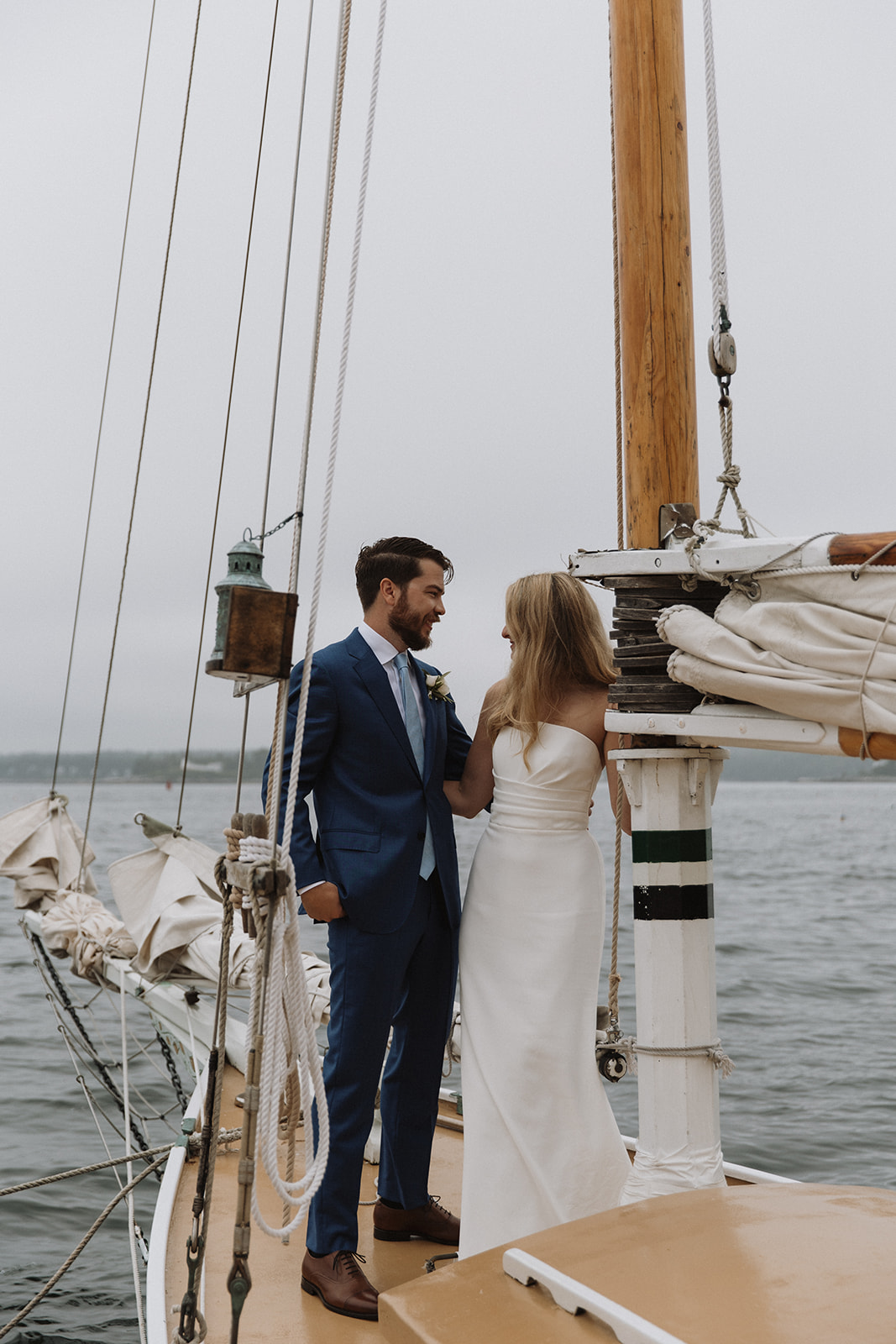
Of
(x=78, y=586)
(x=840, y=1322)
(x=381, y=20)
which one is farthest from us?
(x=78, y=586)

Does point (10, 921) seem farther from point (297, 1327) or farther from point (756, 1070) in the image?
point (297, 1327)

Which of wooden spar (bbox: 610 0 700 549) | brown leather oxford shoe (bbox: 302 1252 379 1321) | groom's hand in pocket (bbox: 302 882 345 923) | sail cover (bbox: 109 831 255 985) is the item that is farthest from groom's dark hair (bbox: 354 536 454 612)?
sail cover (bbox: 109 831 255 985)

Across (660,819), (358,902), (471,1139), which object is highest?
(660,819)

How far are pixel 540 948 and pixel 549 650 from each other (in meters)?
0.74

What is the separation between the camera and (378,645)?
292cm

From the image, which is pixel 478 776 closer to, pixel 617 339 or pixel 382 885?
pixel 382 885

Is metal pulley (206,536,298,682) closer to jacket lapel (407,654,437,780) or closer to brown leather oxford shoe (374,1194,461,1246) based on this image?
jacket lapel (407,654,437,780)

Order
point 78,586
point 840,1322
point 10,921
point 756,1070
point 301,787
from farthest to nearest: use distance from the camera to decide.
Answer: point 10,921 < point 756,1070 < point 78,586 < point 301,787 < point 840,1322

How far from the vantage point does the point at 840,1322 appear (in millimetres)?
1508

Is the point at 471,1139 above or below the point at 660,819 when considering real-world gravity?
below

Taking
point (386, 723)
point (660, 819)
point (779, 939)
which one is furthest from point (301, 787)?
point (779, 939)

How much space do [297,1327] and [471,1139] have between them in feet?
1.88

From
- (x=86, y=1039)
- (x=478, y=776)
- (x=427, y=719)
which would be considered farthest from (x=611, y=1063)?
(x=86, y=1039)

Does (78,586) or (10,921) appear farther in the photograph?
A: (10,921)
